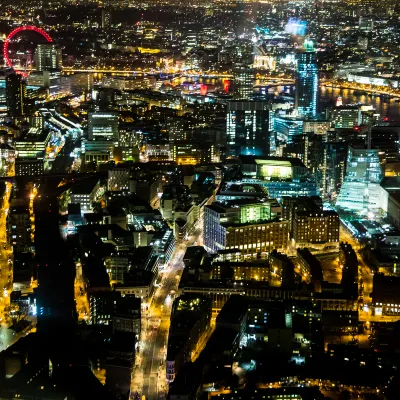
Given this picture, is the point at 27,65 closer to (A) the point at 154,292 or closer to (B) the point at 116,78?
(B) the point at 116,78

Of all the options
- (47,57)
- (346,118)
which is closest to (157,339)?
(346,118)

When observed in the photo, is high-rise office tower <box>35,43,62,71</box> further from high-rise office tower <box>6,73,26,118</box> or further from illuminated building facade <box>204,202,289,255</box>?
illuminated building facade <box>204,202,289,255</box>

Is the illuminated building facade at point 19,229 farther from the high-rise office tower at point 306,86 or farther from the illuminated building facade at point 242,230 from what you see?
the high-rise office tower at point 306,86

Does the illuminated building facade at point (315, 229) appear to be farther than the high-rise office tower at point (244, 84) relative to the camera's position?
No

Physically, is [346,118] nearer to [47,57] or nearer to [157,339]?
[47,57]

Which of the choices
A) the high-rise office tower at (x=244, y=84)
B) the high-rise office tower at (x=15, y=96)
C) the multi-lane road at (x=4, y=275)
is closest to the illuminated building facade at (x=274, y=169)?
the multi-lane road at (x=4, y=275)
